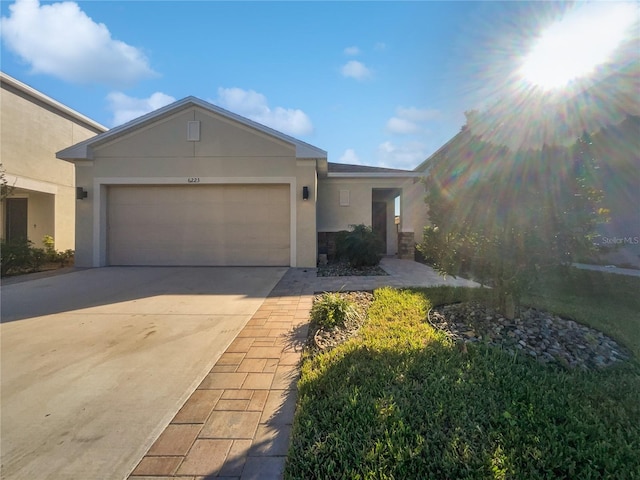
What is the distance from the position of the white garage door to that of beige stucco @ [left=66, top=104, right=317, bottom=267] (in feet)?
1.09

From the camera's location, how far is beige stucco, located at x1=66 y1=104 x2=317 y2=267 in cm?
877

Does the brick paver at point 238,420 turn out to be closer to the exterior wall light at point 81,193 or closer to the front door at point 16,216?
the exterior wall light at point 81,193

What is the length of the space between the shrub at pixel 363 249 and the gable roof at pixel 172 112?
259 cm

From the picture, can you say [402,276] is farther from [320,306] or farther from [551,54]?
[551,54]

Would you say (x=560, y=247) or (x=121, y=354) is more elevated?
(x=560, y=247)

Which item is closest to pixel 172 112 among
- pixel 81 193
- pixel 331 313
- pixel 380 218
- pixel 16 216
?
pixel 81 193

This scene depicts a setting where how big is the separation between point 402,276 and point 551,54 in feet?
16.0

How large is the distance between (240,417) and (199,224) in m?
7.87

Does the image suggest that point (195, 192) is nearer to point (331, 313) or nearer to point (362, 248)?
point (362, 248)

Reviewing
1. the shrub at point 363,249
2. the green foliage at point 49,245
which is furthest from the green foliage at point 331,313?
the green foliage at point 49,245

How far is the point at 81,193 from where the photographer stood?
8.77 metres

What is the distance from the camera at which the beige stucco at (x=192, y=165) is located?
345 inches

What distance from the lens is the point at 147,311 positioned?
4535 mm

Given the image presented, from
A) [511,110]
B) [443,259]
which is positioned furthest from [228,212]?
[511,110]
